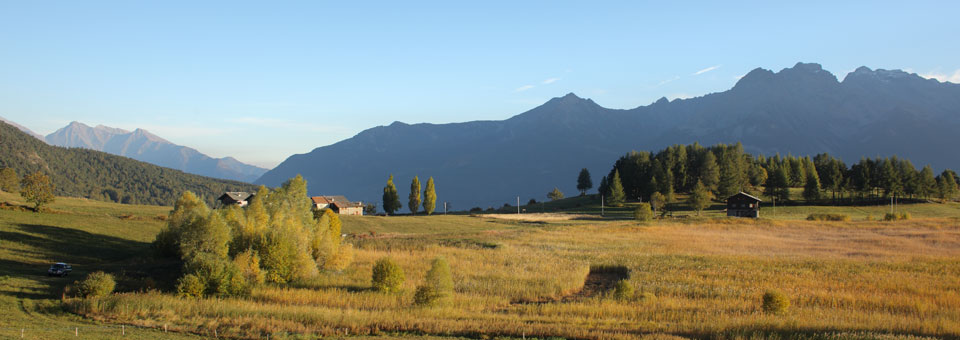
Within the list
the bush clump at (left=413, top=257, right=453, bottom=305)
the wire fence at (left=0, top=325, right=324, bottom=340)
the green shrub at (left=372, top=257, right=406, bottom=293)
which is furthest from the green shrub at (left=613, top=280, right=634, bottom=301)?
the wire fence at (left=0, top=325, right=324, bottom=340)

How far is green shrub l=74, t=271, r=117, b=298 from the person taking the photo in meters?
30.9

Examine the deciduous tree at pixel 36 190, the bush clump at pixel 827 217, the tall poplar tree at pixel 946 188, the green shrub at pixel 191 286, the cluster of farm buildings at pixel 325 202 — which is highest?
the tall poplar tree at pixel 946 188

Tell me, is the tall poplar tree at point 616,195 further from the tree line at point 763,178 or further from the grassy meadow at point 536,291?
the grassy meadow at point 536,291

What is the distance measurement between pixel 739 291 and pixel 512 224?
6846 centimetres

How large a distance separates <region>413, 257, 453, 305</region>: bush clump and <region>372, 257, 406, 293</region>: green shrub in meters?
3.41

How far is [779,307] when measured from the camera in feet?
86.3

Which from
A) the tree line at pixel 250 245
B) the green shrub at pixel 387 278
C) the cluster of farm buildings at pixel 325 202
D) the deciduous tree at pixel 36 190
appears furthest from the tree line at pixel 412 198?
the green shrub at pixel 387 278

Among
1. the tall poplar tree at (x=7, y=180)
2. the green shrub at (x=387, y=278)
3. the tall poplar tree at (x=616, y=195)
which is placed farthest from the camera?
the tall poplar tree at (x=616, y=195)

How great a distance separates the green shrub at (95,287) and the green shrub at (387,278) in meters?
15.7

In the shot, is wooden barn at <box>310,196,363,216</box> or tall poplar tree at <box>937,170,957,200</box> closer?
wooden barn at <box>310,196,363,216</box>

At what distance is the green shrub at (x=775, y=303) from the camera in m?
26.2

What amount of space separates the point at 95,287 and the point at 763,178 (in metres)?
149

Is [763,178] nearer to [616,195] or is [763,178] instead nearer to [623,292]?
[616,195]

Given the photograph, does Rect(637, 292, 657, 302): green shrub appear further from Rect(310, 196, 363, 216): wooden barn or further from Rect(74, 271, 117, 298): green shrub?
Rect(310, 196, 363, 216): wooden barn
